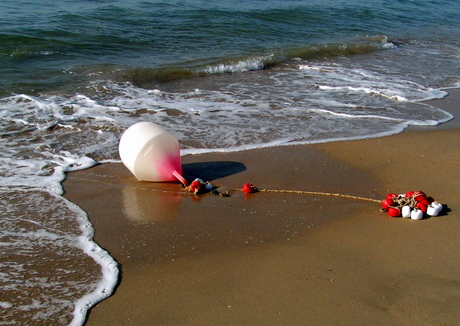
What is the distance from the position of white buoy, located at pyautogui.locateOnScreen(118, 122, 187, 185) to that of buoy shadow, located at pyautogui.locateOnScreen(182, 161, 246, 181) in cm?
35

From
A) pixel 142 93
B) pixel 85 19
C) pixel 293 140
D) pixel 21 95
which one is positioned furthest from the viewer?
pixel 85 19


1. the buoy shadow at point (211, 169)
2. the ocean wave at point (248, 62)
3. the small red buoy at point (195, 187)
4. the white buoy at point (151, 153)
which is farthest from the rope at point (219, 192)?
the ocean wave at point (248, 62)

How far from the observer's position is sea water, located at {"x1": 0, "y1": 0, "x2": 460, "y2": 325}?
12.7 feet

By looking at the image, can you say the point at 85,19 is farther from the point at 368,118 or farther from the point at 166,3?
the point at 368,118

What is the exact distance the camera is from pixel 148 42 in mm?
12469

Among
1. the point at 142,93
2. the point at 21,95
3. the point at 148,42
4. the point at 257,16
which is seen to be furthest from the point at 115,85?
the point at 257,16

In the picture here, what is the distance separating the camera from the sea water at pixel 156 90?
388 centimetres

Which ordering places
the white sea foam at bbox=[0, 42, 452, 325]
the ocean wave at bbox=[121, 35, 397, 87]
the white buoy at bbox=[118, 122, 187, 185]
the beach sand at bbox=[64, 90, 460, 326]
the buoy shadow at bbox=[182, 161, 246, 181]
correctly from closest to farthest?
the beach sand at bbox=[64, 90, 460, 326] → the white sea foam at bbox=[0, 42, 452, 325] → the white buoy at bbox=[118, 122, 187, 185] → the buoy shadow at bbox=[182, 161, 246, 181] → the ocean wave at bbox=[121, 35, 397, 87]

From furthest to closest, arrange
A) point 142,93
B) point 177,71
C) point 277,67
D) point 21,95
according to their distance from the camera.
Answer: point 277,67 → point 177,71 → point 142,93 → point 21,95

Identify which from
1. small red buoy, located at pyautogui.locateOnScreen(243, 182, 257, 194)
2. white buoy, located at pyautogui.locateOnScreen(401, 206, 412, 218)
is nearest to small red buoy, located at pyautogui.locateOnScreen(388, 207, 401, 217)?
white buoy, located at pyautogui.locateOnScreen(401, 206, 412, 218)

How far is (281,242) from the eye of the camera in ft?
13.1

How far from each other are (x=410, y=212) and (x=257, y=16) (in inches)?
485

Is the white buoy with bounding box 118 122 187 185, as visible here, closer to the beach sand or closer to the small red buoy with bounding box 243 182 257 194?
the beach sand

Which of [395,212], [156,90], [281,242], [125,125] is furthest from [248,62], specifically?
[281,242]
